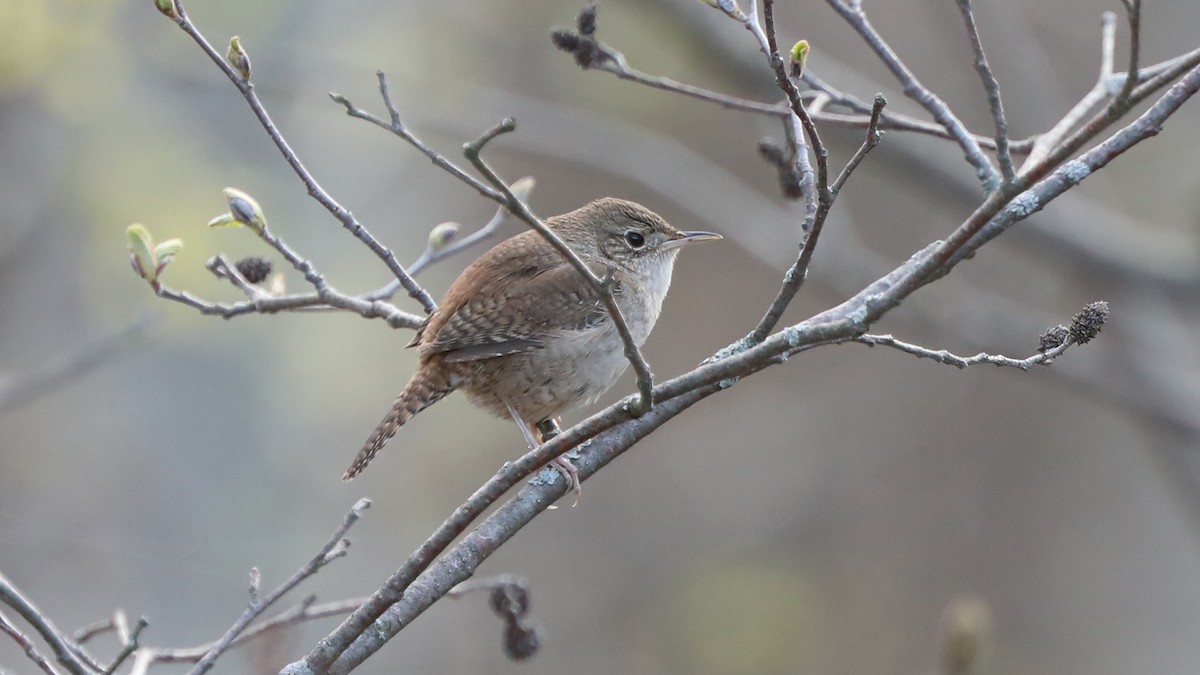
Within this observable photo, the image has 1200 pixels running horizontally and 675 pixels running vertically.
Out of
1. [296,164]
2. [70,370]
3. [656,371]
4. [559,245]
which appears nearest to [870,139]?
[559,245]

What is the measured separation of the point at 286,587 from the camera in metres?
2.38

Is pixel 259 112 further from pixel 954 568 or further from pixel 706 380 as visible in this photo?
pixel 954 568

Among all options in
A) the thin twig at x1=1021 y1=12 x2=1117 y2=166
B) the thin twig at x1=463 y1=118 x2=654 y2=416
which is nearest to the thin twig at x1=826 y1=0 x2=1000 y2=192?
the thin twig at x1=1021 y1=12 x2=1117 y2=166

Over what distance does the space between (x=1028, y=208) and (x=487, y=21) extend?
6.83m

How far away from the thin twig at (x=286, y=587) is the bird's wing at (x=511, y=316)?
117 cm

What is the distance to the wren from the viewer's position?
3.68 m

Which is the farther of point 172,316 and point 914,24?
point 914,24

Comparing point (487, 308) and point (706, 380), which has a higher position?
point (487, 308)

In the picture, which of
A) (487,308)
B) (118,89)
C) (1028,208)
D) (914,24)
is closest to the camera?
(1028,208)

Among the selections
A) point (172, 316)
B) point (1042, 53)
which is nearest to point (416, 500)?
point (172, 316)

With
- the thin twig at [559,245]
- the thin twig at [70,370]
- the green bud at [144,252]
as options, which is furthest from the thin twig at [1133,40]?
the thin twig at [70,370]

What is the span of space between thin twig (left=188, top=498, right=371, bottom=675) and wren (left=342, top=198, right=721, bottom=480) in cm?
102

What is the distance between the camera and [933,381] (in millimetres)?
8695

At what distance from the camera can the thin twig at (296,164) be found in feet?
8.15
